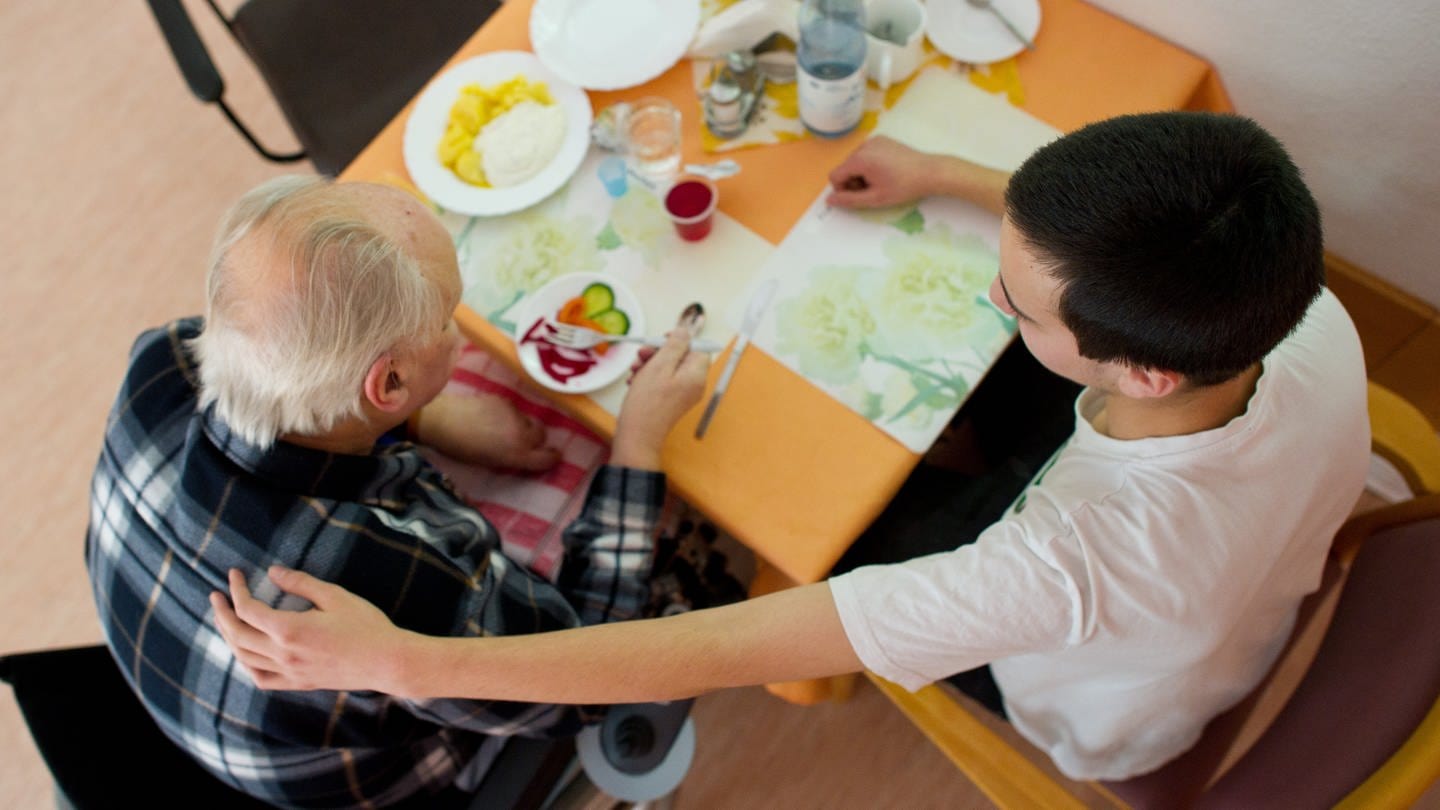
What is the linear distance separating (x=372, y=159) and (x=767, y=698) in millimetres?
1215

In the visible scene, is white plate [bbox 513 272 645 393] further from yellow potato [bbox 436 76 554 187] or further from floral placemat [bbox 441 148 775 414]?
yellow potato [bbox 436 76 554 187]

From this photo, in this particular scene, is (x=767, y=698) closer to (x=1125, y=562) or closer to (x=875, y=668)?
(x=875, y=668)

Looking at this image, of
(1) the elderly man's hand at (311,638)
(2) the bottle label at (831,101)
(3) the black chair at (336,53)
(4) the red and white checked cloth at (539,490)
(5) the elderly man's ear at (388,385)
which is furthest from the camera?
(3) the black chair at (336,53)

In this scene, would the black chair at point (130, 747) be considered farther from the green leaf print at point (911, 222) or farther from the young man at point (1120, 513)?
the green leaf print at point (911, 222)

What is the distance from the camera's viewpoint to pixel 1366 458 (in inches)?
37.6

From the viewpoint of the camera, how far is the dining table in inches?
44.6

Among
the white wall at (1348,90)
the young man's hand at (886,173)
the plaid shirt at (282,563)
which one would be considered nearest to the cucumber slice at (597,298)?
the plaid shirt at (282,563)

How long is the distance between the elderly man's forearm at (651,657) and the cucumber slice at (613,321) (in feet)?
1.40

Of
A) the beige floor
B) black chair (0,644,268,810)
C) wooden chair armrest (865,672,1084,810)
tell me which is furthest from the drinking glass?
the beige floor

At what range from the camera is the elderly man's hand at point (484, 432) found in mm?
1312

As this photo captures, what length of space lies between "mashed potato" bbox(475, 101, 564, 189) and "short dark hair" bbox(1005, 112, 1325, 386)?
0.79m

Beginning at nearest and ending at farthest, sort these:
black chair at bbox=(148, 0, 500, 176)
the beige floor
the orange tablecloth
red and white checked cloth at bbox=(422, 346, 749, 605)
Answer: the orange tablecloth < red and white checked cloth at bbox=(422, 346, 749, 605) < black chair at bbox=(148, 0, 500, 176) < the beige floor

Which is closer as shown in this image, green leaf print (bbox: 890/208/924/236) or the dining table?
the dining table

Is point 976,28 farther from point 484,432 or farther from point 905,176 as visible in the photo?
point 484,432
